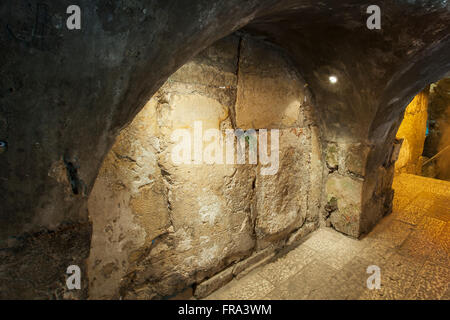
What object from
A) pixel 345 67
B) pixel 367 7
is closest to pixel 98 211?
pixel 367 7

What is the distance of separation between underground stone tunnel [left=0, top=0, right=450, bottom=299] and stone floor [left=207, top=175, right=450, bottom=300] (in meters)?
0.02

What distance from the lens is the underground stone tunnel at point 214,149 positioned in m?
0.81

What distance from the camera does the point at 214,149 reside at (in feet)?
6.85

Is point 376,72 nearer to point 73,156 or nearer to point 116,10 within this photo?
point 116,10

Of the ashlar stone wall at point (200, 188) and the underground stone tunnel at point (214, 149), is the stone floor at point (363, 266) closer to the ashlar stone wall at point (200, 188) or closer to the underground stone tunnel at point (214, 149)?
the underground stone tunnel at point (214, 149)

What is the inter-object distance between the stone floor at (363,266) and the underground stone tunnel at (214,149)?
2 cm

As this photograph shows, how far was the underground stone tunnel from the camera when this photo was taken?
807 mm

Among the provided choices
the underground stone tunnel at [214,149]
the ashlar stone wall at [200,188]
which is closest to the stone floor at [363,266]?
the underground stone tunnel at [214,149]

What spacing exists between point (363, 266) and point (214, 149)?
200cm

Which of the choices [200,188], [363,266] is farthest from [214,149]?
[363,266]

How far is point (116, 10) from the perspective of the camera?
2.68 feet

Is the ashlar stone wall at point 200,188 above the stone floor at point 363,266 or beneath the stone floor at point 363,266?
above

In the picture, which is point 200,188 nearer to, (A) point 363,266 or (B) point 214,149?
(B) point 214,149

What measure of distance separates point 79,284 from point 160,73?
957 millimetres
